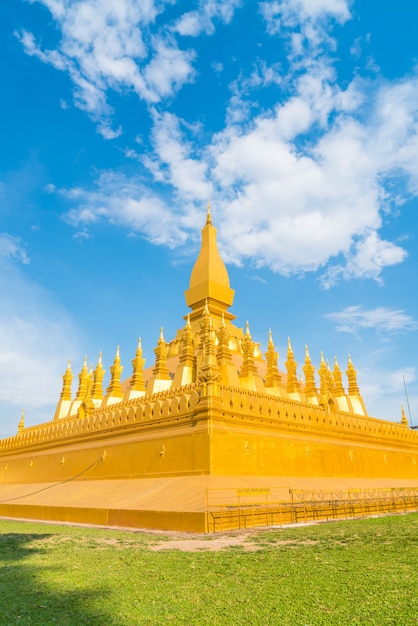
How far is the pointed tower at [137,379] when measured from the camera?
83.9 ft

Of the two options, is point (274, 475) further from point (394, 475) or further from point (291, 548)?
point (394, 475)

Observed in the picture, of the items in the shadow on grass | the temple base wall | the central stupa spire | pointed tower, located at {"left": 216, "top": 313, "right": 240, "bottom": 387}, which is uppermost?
the central stupa spire

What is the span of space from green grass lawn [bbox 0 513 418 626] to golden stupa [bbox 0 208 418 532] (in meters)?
4.31

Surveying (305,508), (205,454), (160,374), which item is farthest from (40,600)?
(160,374)

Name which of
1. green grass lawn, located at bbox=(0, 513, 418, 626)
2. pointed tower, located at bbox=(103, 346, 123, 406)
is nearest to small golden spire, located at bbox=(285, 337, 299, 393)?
pointed tower, located at bbox=(103, 346, 123, 406)

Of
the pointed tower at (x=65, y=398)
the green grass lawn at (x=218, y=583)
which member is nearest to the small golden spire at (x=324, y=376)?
the pointed tower at (x=65, y=398)

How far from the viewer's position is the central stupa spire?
3155 centimetres

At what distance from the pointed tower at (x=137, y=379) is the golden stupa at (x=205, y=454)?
7cm

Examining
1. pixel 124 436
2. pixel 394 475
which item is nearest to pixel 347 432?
pixel 394 475

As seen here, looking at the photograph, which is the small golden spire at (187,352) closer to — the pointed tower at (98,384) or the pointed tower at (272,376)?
the pointed tower at (272,376)

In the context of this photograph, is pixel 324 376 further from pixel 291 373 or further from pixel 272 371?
pixel 272 371

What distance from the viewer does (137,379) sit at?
26.1 metres

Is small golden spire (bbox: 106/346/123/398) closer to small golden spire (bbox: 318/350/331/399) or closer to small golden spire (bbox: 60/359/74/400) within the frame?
small golden spire (bbox: 60/359/74/400)

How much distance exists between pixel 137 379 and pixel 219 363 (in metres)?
6.44
